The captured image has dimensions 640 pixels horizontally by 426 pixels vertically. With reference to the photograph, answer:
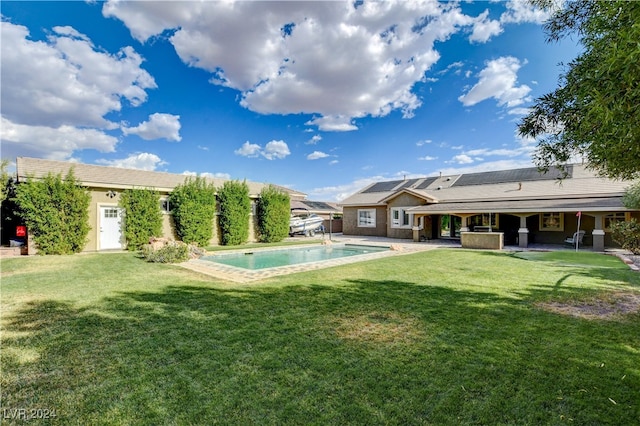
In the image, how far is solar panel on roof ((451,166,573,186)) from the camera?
22.4m

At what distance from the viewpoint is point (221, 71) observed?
18672mm

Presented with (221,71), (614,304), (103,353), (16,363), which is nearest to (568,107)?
(614,304)

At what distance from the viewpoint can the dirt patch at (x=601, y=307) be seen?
543 cm

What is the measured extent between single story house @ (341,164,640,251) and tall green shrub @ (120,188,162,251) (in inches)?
696

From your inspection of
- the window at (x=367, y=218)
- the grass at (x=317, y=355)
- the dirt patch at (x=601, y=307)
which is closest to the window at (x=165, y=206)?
the grass at (x=317, y=355)

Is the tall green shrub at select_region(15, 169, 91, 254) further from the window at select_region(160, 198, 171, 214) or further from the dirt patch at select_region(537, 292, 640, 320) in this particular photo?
the dirt patch at select_region(537, 292, 640, 320)

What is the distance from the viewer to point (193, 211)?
1811cm

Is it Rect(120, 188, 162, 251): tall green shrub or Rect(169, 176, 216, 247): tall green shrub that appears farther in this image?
Rect(169, 176, 216, 247): tall green shrub

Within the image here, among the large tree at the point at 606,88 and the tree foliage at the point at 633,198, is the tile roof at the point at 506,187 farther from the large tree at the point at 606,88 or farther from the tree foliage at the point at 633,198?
the large tree at the point at 606,88

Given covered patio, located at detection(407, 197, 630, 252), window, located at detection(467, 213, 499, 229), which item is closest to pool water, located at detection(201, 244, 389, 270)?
covered patio, located at detection(407, 197, 630, 252)

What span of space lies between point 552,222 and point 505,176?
6243mm

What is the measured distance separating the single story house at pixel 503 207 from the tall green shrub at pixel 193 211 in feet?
48.1

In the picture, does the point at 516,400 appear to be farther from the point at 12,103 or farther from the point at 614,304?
the point at 12,103

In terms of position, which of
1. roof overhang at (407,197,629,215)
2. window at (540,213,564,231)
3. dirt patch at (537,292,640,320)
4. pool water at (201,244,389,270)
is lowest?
pool water at (201,244,389,270)
